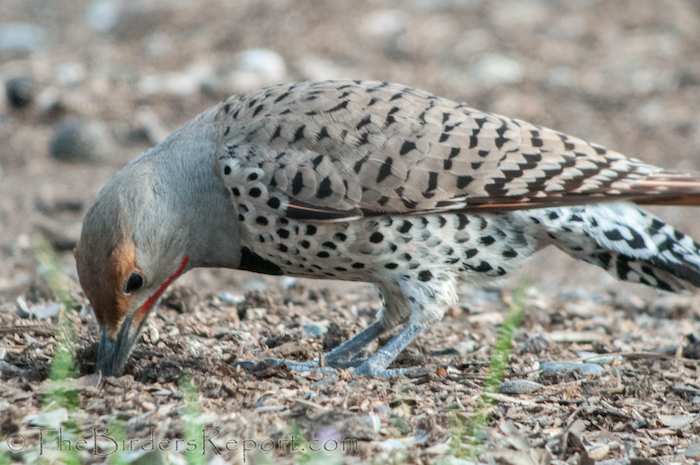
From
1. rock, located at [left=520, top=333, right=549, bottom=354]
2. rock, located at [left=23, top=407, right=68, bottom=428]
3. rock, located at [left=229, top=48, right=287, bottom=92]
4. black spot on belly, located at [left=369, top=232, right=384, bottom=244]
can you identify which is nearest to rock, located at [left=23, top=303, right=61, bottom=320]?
rock, located at [left=23, top=407, right=68, bottom=428]

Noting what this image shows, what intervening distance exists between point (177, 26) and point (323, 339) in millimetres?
9445

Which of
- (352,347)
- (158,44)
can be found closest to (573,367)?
(352,347)

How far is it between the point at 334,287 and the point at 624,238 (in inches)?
122

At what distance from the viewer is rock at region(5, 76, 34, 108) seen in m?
10.5

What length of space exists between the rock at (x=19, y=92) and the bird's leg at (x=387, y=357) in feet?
25.7

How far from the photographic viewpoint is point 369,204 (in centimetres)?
453

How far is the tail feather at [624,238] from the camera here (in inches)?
190

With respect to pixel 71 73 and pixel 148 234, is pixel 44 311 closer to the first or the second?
pixel 148 234

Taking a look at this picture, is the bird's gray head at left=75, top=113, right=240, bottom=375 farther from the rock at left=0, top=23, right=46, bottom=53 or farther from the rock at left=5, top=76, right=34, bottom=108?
the rock at left=0, top=23, right=46, bottom=53

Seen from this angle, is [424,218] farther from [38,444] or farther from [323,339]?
[38,444]

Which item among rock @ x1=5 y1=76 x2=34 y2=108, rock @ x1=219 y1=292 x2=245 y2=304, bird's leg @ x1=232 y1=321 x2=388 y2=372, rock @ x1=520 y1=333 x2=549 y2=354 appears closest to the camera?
bird's leg @ x1=232 y1=321 x2=388 y2=372

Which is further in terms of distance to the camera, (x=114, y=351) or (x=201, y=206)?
(x=201, y=206)

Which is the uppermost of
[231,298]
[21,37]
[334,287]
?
[21,37]

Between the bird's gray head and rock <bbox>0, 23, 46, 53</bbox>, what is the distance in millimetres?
9769
